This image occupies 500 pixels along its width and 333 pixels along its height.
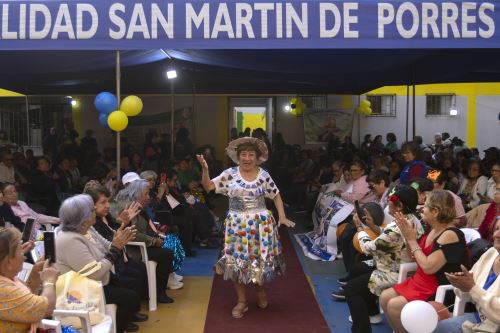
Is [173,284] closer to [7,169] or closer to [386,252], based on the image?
[386,252]

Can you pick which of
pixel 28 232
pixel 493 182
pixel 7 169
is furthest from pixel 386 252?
pixel 7 169

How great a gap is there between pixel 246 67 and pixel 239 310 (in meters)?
4.41

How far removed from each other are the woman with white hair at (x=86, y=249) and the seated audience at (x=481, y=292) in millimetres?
2077

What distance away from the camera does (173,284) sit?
19.2ft

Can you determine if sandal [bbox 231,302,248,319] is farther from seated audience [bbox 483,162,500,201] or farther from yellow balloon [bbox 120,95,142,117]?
seated audience [bbox 483,162,500,201]

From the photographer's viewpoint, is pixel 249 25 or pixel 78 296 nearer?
pixel 78 296

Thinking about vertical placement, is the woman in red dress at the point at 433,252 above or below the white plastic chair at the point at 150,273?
above

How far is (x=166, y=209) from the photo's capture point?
263 inches

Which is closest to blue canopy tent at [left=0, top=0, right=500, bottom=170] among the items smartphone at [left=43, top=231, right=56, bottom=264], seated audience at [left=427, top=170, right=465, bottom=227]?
seated audience at [left=427, top=170, right=465, bottom=227]

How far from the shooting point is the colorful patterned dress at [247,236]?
16.4 ft

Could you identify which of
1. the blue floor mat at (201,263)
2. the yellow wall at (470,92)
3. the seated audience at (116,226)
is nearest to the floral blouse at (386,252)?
the seated audience at (116,226)

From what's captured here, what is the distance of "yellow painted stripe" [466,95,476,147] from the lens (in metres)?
17.1

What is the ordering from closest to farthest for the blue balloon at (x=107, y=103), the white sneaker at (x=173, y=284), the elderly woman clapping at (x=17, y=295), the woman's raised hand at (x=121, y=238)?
1. the elderly woman clapping at (x=17, y=295)
2. the woman's raised hand at (x=121, y=238)
3. the white sneaker at (x=173, y=284)
4. the blue balloon at (x=107, y=103)

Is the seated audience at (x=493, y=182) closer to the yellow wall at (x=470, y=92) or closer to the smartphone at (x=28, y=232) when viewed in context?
the smartphone at (x=28, y=232)
